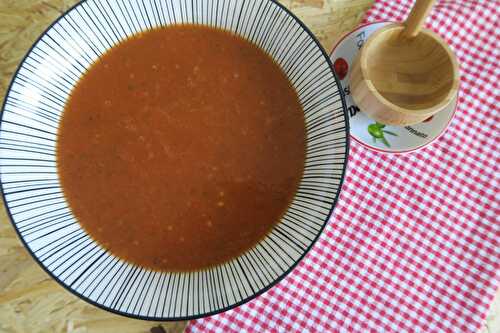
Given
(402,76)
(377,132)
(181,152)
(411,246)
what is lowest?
(411,246)

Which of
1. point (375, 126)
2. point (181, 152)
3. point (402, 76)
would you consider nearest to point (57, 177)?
point (181, 152)

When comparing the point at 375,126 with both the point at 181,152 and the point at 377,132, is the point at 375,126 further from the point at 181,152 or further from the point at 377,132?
the point at 181,152

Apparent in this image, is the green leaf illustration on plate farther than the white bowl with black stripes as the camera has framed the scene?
Yes

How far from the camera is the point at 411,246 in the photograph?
4.50ft

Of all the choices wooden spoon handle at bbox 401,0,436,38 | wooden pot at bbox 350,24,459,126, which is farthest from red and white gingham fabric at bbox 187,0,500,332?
wooden spoon handle at bbox 401,0,436,38

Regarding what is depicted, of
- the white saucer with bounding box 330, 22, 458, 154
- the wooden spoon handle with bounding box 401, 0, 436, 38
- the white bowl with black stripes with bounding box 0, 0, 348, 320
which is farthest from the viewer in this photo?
the white saucer with bounding box 330, 22, 458, 154

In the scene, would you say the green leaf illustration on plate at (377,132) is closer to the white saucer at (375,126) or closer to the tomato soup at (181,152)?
the white saucer at (375,126)

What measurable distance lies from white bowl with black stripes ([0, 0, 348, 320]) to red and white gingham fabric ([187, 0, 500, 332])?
131 mm

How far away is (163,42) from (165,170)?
1.37ft

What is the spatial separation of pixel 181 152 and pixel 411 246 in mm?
775

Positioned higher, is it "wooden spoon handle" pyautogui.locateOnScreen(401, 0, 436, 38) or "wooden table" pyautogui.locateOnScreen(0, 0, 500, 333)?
"wooden spoon handle" pyautogui.locateOnScreen(401, 0, 436, 38)

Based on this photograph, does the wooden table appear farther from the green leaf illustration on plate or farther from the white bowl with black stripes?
the green leaf illustration on plate

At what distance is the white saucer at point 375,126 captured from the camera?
1.37 meters

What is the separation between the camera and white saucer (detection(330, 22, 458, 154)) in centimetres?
137
